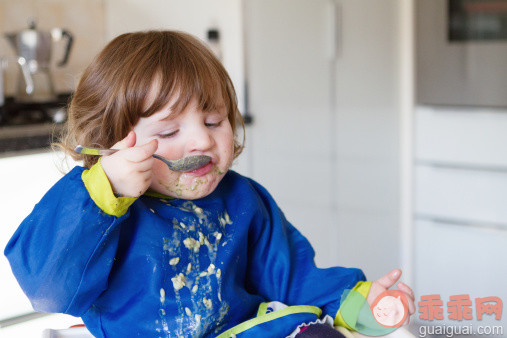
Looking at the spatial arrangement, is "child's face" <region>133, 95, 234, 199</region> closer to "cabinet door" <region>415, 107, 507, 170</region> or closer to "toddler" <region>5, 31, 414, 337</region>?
"toddler" <region>5, 31, 414, 337</region>

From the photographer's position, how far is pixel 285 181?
2289 mm

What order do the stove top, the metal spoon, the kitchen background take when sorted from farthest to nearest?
the kitchen background, the stove top, the metal spoon

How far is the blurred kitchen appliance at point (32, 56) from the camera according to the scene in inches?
78.4

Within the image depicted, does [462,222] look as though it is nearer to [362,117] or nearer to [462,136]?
[462,136]

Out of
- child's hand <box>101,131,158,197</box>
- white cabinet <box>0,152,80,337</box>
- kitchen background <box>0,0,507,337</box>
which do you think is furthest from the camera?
kitchen background <box>0,0,507,337</box>

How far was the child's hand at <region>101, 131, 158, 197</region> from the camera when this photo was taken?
74 cm

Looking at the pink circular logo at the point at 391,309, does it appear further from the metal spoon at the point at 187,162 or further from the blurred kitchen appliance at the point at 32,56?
the blurred kitchen appliance at the point at 32,56

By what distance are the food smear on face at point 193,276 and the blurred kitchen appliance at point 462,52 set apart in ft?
5.51

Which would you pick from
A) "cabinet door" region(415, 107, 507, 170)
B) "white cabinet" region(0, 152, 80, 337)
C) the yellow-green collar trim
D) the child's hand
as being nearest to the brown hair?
the child's hand

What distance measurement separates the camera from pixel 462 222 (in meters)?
2.40

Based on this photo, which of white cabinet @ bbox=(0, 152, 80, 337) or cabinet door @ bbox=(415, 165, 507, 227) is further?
cabinet door @ bbox=(415, 165, 507, 227)

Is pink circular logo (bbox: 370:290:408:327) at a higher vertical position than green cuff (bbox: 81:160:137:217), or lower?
lower

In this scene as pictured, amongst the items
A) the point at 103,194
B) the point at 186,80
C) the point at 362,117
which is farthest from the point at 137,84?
the point at 362,117

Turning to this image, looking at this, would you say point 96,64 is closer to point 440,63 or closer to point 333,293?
point 333,293
